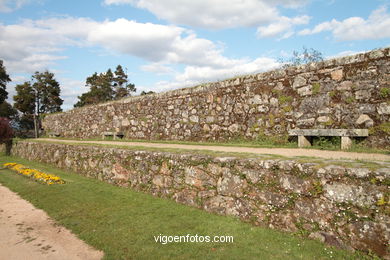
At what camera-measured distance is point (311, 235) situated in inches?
122

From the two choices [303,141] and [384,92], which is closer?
[384,92]

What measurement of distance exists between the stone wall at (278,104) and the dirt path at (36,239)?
16.2ft

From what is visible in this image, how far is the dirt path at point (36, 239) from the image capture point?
3.20 meters

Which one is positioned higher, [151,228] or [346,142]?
[346,142]

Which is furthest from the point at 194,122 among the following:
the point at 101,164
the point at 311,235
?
the point at 311,235

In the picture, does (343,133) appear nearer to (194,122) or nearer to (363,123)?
(363,123)

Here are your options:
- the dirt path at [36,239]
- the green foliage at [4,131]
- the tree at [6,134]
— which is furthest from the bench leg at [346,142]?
the green foliage at [4,131]

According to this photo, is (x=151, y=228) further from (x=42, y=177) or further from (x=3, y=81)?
(x=3, y=81)

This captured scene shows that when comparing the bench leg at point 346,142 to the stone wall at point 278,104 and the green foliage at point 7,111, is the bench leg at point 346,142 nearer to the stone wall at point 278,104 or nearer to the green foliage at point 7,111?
the stone wall at point 278,104

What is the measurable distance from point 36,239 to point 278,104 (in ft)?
18.8

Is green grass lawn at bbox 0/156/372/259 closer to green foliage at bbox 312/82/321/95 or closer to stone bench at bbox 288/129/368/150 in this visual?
stone bench at bbox 288/129/368/150

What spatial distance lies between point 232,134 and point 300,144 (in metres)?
2.10

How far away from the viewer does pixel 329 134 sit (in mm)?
5496

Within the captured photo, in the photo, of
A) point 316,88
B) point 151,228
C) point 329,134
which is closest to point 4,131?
point 151,228
